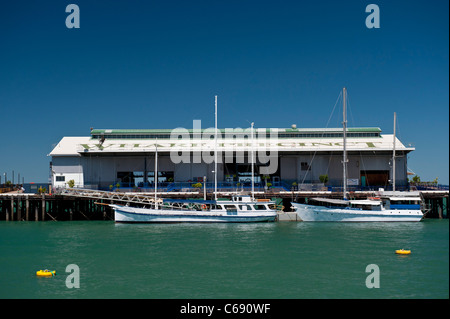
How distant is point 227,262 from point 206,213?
20861 mm

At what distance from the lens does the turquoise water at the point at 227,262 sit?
831 inches

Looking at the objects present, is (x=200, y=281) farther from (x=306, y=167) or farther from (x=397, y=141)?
(x=397, y=141)

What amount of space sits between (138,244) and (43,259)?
7474 millimetres

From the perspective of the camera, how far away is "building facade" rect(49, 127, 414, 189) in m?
59.8

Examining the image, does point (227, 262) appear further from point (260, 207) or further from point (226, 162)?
point (226, 162)

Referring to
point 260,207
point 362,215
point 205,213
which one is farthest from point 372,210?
point 205,213

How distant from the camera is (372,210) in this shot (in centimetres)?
4750

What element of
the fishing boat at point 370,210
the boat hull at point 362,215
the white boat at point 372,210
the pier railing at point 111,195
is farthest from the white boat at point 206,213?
the white boat at point 372,210

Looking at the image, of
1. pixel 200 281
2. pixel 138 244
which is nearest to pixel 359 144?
pixel 138 244

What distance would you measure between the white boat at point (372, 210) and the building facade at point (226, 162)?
10934 millimetres

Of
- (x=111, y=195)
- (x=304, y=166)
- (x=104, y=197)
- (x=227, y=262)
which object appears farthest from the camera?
(x=304, y=166)

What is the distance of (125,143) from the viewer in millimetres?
63531

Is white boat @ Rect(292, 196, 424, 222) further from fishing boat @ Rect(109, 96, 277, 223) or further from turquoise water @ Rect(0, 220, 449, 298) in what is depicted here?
fishing boat @ Rect(109, 96, 277, 223)

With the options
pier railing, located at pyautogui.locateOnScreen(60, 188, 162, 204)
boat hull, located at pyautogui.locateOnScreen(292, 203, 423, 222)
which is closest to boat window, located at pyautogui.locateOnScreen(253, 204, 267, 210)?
boat hull, located at pyautogui.locateOnScreen(292, 203, 423, 222)
